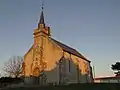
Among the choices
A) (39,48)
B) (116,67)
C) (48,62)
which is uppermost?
(39,48)

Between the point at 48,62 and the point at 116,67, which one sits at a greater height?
the point at 48,62

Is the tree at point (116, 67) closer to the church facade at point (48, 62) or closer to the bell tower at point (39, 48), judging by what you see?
the church facade at point (48, 62)

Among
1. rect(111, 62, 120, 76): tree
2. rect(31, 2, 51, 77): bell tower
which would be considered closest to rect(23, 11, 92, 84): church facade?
rect(31, 2, 51, 77): bell tower

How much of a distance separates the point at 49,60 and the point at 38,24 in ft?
34.6

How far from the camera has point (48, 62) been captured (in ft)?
141

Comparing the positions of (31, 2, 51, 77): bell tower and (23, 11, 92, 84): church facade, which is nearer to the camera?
(23, 11, 92, 84): church facade

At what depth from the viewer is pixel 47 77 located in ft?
138

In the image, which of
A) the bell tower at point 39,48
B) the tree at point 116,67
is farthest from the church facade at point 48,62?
the tree at point 116,67

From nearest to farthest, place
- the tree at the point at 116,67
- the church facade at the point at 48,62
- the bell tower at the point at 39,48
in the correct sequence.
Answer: the church facade at the point at 48,62
the bell tower at the point at 39,48
the tree at the point at 116,67

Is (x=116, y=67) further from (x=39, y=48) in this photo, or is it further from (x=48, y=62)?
(x=39, y=48)

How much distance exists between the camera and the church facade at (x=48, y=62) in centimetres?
4127

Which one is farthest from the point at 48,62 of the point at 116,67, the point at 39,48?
the point at 116,67

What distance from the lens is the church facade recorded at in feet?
135

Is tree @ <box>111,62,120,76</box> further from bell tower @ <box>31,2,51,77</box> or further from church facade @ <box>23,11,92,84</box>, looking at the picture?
bell tower @ <box>31,2,51,77</box>
